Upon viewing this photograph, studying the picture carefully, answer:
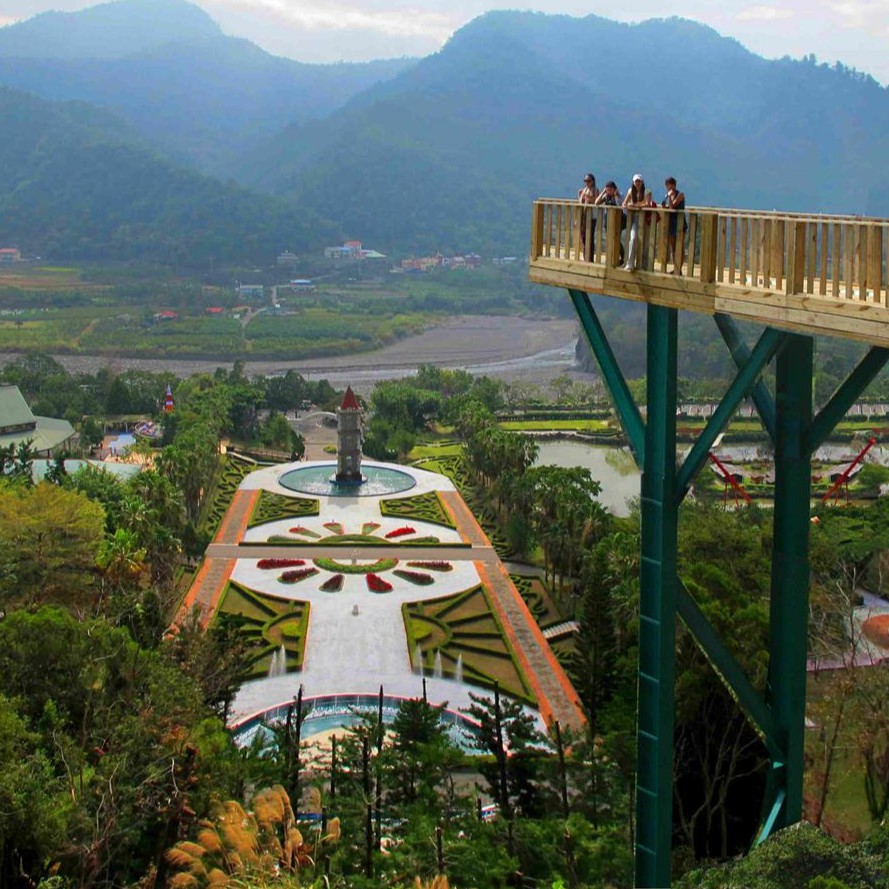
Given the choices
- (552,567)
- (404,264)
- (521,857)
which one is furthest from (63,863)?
(404,264)

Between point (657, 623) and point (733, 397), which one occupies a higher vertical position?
point (733, 397)

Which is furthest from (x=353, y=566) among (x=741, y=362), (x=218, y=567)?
(x=741, y=362)

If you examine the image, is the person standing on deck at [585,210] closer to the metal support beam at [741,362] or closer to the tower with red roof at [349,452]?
the metal support beam at [741,362]

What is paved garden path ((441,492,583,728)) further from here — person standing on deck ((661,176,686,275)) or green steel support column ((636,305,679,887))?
person standing on deck ((661,176,686,275))

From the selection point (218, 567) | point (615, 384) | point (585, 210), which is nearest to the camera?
point (615, 384)

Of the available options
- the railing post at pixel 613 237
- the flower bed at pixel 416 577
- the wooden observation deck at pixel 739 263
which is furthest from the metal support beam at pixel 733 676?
the flower bed at pixel 416 577

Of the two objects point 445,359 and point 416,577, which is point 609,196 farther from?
point 445,359

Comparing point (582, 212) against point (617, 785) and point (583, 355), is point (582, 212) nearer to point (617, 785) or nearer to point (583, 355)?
point (617, 785)

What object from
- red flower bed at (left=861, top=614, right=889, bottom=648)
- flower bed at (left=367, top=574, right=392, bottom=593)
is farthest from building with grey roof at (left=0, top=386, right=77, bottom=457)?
red flower bed at (left=861, top=614, right=889, bottom=648)
